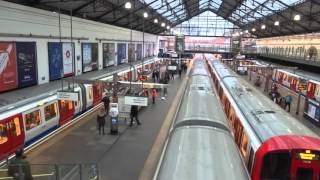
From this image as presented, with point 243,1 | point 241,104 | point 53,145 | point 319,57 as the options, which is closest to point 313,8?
point 319,57

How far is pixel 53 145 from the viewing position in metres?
13.2

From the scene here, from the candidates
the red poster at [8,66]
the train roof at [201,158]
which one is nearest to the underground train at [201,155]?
the train roof at [201,158]

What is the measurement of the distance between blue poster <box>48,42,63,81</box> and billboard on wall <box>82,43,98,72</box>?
355 centimetres

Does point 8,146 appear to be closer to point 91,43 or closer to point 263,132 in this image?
point 263,132

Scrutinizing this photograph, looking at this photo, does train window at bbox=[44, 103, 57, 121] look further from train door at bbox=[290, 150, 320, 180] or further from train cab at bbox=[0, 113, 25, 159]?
train door at bbox=[290, 150, 320, 180]

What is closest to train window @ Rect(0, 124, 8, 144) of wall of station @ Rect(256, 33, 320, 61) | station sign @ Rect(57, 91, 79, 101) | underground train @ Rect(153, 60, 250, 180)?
station sign @ Rect(57, 91, 79, 101)

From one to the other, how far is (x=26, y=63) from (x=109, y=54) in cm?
1332

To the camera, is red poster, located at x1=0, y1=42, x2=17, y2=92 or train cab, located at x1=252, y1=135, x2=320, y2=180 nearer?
train cab, located at x1=252, y1=135, x2=320, y2=180

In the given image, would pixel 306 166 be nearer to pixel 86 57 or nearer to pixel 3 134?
pixel 3 134

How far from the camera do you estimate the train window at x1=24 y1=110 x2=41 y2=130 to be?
12.2 meters

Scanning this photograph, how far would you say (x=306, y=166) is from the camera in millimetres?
6375

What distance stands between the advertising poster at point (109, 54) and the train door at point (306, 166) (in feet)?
75.9

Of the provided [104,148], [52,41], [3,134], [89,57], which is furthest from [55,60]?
[3,134]

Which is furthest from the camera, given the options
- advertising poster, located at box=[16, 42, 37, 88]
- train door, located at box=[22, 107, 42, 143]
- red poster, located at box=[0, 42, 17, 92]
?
advertising poster, located at box=[16, 42, 37, 88]
